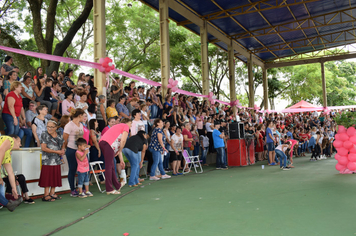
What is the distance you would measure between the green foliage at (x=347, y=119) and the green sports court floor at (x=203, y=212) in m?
2.19

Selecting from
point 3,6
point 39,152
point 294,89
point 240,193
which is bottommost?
point 240,193

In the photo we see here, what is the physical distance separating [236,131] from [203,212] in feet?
24.8

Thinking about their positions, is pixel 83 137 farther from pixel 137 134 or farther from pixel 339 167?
pixel 339 167

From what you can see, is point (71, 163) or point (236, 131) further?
point (236, 131)

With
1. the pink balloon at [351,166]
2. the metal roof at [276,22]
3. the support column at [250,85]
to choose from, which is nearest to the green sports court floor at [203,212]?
the pink balloon at [351,166]

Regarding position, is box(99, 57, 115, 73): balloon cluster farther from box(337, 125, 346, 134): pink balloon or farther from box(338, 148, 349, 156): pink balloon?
box(338, 148, 349, 156): pink balloon

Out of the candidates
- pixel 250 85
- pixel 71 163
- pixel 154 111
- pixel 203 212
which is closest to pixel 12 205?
pixel 71 163

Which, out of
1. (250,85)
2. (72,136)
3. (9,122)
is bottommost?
(72,136)

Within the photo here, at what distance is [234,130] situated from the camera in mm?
11852

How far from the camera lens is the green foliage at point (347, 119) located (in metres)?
8.35

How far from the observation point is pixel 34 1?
14664 mm

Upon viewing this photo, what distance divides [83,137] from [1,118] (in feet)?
6.77

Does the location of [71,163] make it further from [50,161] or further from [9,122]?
[9,122]

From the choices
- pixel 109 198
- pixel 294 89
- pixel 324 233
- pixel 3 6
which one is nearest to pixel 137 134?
pixel 109 198
